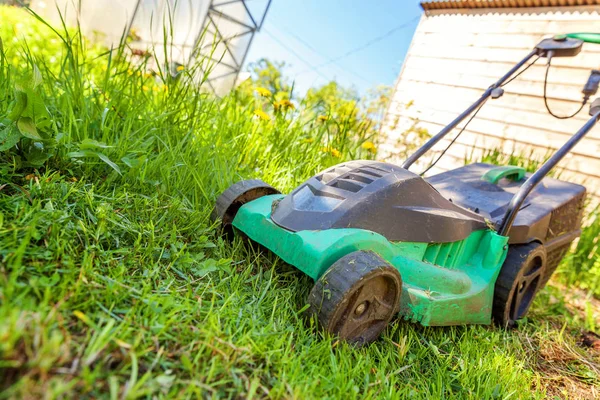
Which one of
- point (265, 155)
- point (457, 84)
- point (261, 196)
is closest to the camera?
point (261, 196)

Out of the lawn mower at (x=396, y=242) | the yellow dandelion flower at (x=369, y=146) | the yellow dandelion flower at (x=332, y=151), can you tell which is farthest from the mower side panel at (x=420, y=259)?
the yellow dandelion flower at (x=369, y=146)

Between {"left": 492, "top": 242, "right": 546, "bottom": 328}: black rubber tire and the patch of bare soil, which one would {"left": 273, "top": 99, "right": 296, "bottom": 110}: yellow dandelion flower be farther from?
the patch of bare soil

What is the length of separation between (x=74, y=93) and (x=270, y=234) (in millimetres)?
1142

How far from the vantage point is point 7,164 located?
154 cm

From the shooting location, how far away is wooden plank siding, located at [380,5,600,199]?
4.50 metres

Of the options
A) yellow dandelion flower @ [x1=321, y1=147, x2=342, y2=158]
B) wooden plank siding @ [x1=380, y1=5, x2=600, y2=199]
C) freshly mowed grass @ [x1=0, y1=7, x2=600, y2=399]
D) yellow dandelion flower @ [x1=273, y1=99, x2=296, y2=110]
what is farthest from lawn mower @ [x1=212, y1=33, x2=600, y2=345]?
wooden plank siding @ [x1=380, y1=5, x2=600, y2=199]

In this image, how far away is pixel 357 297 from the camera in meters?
1.47

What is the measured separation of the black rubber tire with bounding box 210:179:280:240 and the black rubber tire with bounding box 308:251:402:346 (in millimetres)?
611

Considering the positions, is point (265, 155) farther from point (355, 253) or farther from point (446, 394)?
point (446, 394)

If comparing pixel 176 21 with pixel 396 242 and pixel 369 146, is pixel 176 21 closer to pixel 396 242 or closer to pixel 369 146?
pixel 369 146

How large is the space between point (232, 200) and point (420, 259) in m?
0.79

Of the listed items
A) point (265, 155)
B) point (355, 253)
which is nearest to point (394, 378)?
point (355, 253)

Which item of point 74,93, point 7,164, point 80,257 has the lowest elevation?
point 80,257

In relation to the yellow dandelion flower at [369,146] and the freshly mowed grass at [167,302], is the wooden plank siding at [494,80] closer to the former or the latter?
the yellow dandelion flower at [369,146]
